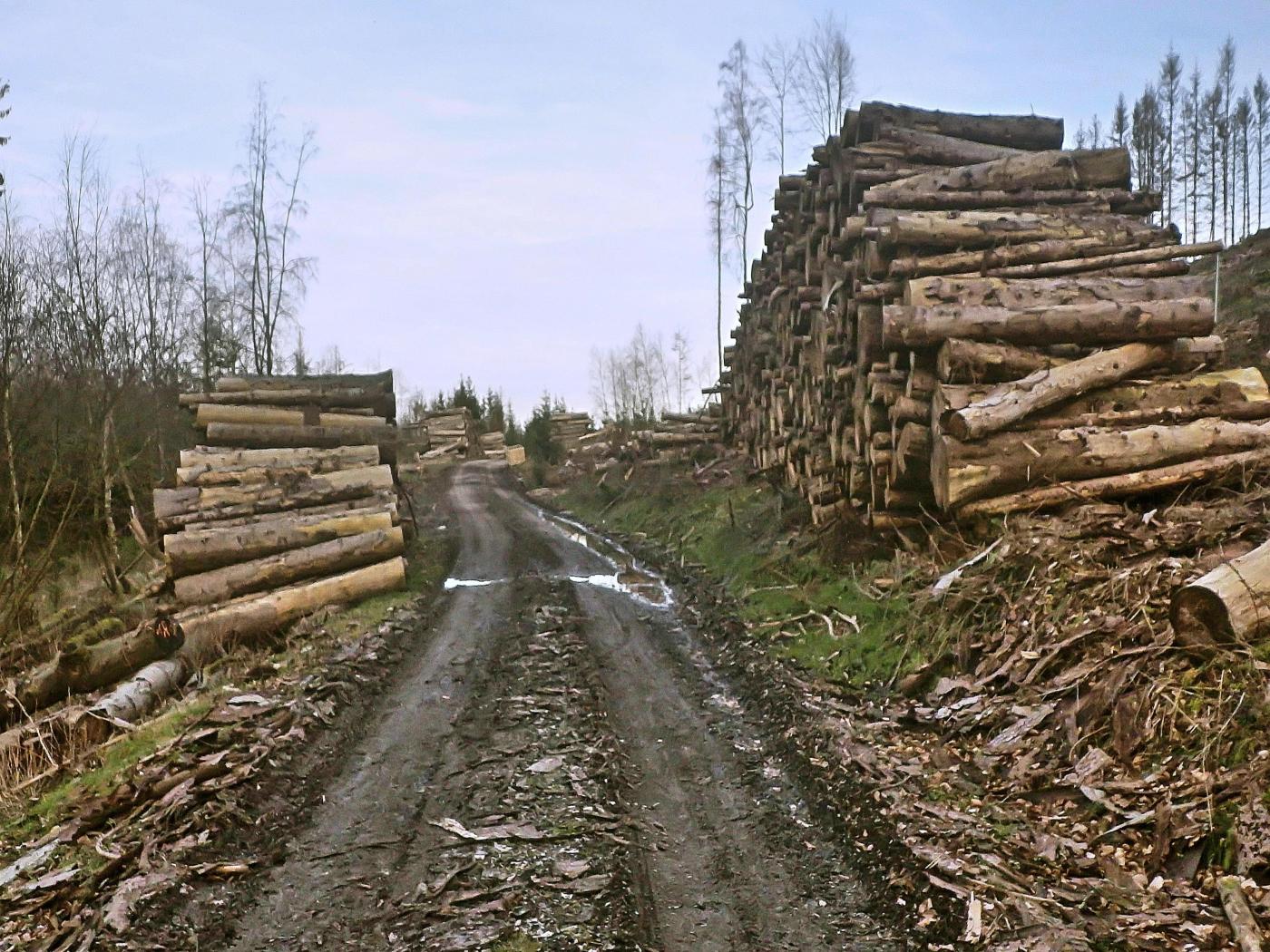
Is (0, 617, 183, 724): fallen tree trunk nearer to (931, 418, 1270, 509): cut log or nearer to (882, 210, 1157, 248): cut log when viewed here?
(931, 418, 1270, 509): cut log

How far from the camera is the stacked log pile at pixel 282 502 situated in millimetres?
13617

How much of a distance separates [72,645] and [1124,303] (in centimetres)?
1357

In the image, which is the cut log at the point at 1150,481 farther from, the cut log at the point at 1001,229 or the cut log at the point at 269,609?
the cut log at the point at 269,609

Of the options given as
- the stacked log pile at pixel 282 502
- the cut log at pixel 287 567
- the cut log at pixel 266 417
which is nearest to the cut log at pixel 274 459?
the stacked log pile at pixel 282 502

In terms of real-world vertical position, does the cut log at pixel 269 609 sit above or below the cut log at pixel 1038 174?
below

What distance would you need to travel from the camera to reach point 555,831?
5.77 meters

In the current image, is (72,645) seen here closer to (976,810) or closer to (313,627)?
(313,627)

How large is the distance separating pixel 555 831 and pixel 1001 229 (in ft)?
32.1

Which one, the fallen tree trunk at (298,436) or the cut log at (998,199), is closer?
the cut log at (998,199)

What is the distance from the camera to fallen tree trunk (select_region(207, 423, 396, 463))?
17.0 m

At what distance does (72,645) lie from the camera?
1110cm

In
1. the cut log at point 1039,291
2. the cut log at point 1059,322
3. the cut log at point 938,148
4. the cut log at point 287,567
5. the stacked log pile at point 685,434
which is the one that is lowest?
the cut log at point 287,567

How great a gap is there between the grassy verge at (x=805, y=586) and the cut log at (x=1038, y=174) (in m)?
5.53

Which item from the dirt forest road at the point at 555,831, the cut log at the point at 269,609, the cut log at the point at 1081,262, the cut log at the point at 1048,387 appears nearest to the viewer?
the dirt forest road at the point at 555,831
